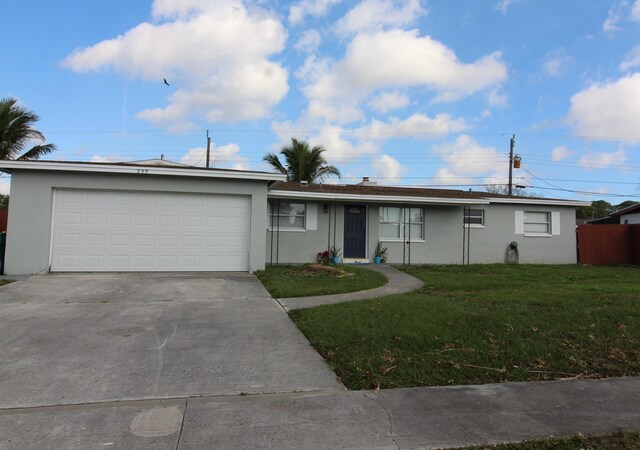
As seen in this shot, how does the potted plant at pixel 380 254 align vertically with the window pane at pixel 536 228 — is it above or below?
below

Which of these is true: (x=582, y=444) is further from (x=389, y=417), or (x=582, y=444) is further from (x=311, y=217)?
(x=311, y=217)

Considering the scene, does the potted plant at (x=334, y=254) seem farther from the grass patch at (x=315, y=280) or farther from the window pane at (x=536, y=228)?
the window pane at (x=536, y=228)

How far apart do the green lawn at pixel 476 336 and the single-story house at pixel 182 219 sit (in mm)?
5962

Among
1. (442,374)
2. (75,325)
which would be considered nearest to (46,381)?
(75,325)

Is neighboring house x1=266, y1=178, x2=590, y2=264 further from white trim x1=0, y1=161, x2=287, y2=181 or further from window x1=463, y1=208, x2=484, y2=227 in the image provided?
white trim x1=0, y1=161, x2=287, y2=181

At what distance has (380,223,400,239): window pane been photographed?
16.7m

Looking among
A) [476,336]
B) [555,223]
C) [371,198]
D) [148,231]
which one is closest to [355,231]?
[371,198]

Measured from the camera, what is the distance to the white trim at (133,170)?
1162cm

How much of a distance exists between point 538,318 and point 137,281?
893 cm

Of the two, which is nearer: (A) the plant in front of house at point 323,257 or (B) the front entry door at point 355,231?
(A) the plant in front of house at point 323,257

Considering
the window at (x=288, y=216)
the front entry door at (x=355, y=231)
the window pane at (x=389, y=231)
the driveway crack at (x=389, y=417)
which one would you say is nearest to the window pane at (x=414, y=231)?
the window pane at (x=389, y=231)

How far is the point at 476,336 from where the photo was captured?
241 inches

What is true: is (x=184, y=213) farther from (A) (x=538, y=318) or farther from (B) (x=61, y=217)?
(A) (x=538, y=318)

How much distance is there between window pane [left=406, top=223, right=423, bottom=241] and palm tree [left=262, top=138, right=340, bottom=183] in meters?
13.3
